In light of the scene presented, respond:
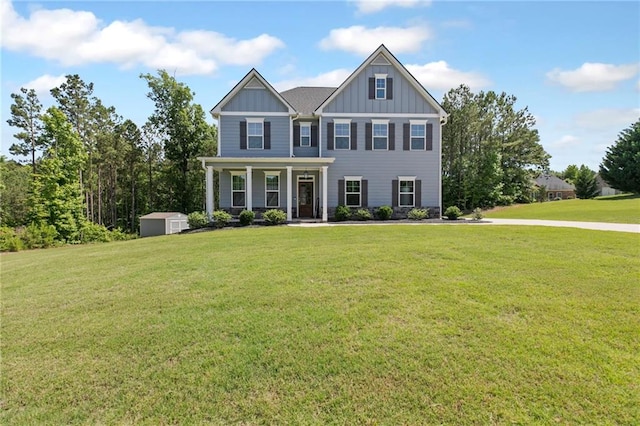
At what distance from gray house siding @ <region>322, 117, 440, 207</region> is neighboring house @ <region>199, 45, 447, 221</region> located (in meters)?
0.06

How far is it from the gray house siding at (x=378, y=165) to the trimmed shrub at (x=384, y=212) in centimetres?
85

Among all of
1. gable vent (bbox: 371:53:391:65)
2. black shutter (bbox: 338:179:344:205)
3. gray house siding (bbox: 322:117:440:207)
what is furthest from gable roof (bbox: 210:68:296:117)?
gable vent (bbox: 371:53:391:65)

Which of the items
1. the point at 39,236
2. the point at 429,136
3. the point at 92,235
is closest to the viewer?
the point at 39,236

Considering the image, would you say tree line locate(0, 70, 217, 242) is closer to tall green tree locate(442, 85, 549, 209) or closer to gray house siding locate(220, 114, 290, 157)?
gray house siding locate(220, 114, 290, 157)

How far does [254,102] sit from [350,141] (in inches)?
223

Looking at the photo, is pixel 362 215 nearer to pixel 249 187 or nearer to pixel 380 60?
pixel 249 187

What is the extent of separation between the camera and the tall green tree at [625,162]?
3562cm

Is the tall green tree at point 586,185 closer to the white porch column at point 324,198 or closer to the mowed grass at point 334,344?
the white porch column at point 324,198

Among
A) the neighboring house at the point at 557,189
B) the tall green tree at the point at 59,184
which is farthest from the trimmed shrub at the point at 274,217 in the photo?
the neighboring house at the point at 557,189

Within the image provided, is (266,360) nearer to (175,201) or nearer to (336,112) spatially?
(336,112)

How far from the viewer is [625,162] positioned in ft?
119

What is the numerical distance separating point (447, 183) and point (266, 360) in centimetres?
3389

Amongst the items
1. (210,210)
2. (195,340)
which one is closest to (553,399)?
(195,340)

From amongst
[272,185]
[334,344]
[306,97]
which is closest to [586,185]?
→ [306,97]
